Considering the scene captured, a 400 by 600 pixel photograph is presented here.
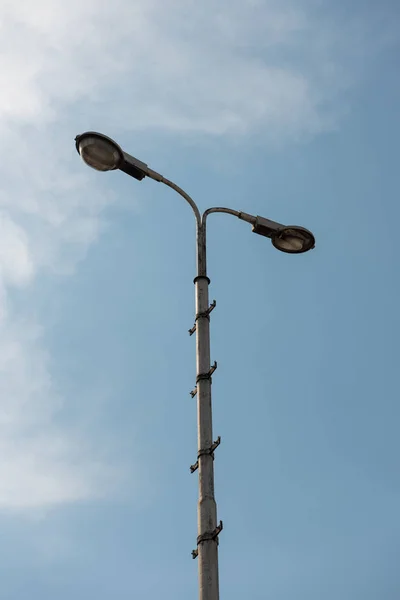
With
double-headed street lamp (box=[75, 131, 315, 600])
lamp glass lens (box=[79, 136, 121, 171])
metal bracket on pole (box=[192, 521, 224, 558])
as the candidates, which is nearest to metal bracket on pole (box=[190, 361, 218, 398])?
double-headed street lamp (box=[75, 131, 315, 600])

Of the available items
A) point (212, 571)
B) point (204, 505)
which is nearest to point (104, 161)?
point (204, 505)

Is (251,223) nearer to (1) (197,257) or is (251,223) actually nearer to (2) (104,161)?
(1) (197,257)

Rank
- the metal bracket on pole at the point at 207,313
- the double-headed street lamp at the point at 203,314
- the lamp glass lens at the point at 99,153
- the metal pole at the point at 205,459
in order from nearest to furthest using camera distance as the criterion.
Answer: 1. the metal pole at the point at 205,459
2. the double-headed street lamp at the point at 203,314
3. the metal bracket on pole at the point at 207,313
4. the lamp glass lens at the point at 99,153

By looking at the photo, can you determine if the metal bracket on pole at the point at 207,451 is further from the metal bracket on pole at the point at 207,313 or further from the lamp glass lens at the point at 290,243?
the lamp glass lens at the point at 290,243

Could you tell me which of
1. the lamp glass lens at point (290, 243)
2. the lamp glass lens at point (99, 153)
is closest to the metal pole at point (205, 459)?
the lamp glass lens at point (290, 243)

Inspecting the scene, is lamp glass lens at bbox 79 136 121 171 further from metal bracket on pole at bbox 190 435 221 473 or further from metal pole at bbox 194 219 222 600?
metal bracket on pole at bbox 190 435 221 473

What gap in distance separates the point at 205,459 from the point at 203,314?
248cm

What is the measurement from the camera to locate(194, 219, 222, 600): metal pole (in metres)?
9.66

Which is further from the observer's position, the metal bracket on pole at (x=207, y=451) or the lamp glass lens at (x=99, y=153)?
the lamp glass lens at (x=99, y=153)

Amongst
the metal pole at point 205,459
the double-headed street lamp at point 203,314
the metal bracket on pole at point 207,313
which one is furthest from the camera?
the metal bracket on pole at point 207,313

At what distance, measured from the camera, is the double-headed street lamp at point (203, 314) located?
388 inches

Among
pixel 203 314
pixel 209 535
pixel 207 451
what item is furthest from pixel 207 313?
pixel 209 535

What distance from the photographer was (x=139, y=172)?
13.6 meters

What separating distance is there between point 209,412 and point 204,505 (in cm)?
135
